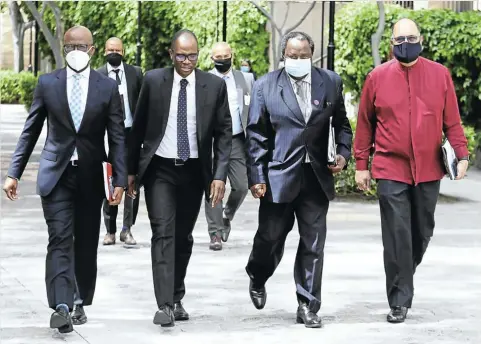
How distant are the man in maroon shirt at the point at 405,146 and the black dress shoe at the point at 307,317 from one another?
0.52 m

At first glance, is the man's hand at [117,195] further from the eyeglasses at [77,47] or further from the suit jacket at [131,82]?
the suit jacket at [131,82]

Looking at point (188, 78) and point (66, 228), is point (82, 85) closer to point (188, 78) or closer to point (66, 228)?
point (188, 78)

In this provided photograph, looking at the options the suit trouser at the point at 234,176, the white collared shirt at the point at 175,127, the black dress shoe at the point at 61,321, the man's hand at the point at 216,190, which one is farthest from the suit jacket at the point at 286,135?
the suit trouser at the point at 234,176

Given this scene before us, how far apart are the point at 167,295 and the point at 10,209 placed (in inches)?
296

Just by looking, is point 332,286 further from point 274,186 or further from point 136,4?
point 136,4

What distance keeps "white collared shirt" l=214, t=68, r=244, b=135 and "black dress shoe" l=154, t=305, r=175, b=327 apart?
377 cm

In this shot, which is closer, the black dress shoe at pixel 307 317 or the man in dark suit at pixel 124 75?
the black dress shoe at pixel 307 317

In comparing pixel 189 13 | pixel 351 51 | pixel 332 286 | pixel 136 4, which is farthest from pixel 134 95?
pixel 136 4

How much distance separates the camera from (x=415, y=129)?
8.30 metres

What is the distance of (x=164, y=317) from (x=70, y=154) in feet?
3.78

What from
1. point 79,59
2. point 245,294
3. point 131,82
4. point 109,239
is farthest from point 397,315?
point 109,239

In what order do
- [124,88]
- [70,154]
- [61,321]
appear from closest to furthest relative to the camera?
[61,321] < [70,154] < [124,88]

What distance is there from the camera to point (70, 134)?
7797 mm

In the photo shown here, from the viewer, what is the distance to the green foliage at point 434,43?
21391mm
